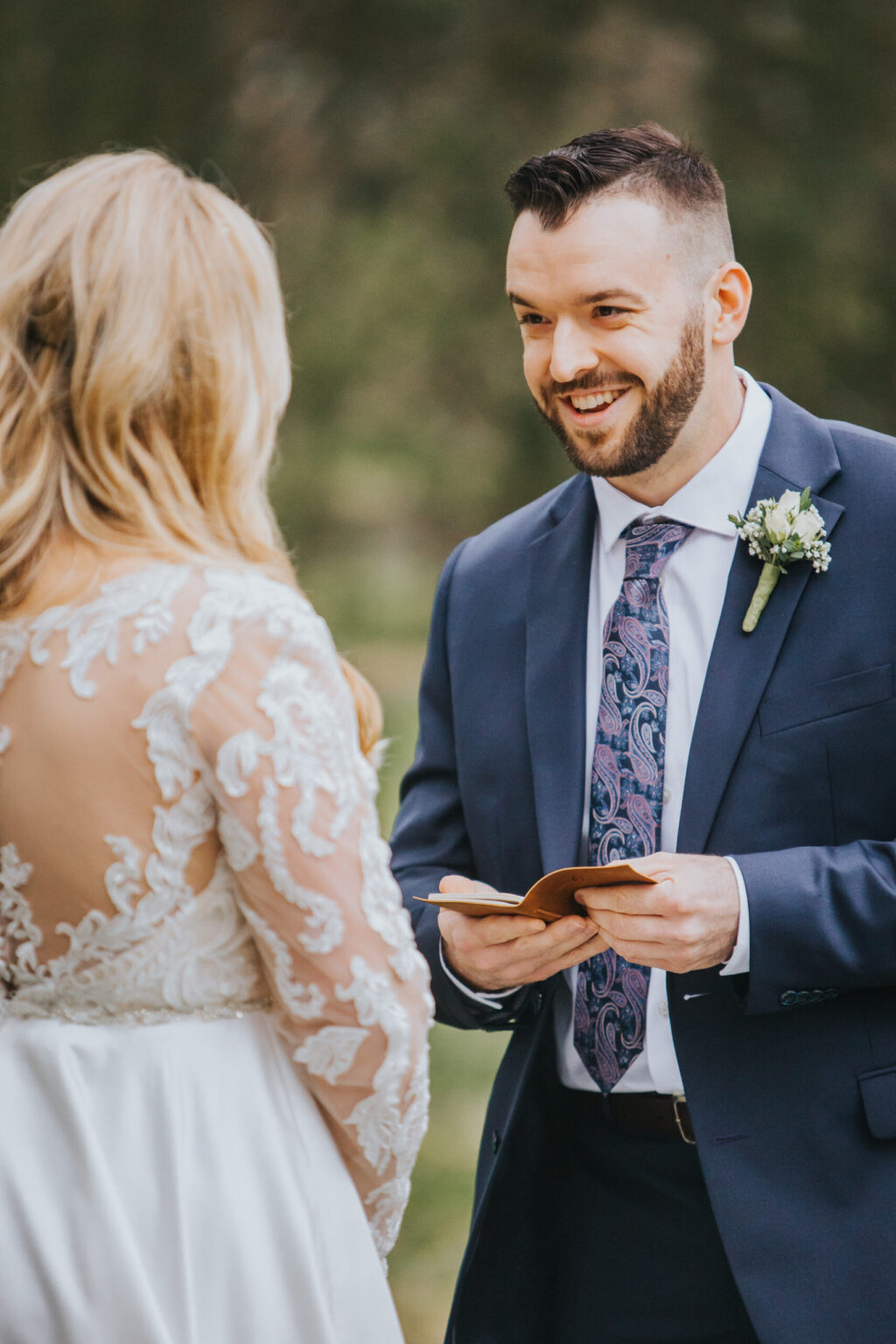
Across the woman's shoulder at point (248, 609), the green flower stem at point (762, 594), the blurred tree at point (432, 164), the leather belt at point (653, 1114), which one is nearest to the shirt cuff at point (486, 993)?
the leather belt at point (653, 1114)

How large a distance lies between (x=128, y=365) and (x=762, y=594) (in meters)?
0.96

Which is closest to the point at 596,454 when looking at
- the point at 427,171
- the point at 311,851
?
the point at 311,851

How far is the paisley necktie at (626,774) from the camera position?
78.8 inches

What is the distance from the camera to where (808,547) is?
194 centimetres

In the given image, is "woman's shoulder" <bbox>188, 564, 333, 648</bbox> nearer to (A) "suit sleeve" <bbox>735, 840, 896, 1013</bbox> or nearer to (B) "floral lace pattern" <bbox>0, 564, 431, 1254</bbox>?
(B) "floral lace pattern" <bbox>0, 564, 431, 1254</bbox>

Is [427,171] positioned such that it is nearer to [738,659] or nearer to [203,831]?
[738,659]

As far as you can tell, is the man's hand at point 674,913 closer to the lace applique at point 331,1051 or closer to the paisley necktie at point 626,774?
the paisley necktie at point 626,774

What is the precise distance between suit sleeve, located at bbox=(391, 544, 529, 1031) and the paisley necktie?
210 millimetres

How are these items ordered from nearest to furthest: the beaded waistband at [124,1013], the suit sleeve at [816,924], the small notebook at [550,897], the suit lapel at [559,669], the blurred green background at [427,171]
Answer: the beaded waistband at [124,1013]
the small notebook at [550,897]
the suit sleeve at [816,924]
the suit lapel at [559,669]
the blurred green background at [427,171]

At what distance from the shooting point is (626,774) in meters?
2.03

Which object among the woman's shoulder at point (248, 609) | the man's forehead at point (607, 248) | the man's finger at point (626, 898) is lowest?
the man's finger at point (626, 898)

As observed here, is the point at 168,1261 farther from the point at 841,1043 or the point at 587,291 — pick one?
the point at 587,291

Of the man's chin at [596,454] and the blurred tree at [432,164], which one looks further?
the blurred tree at [432,164]

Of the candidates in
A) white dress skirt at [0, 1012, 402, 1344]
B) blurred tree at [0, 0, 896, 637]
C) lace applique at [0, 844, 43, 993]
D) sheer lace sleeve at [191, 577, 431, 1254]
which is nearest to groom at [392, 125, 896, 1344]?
sheer lace sleeve at [191, 577, 431, 1254]
